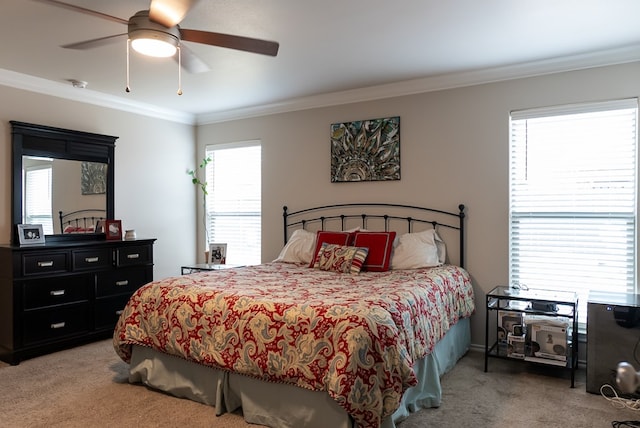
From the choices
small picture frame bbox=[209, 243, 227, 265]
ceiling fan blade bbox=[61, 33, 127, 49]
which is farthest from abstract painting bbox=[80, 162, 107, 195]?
ceiling fan blade bbox=[61, 33, 127, 49]

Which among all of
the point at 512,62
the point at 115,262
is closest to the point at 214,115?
the point at 115,262

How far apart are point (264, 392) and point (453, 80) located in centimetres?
319

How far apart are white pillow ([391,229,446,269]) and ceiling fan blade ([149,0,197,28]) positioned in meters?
2.63

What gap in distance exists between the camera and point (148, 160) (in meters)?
5.37

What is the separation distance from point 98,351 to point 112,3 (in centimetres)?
296

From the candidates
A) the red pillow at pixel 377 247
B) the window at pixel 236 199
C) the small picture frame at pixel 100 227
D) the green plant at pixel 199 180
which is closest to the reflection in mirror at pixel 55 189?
the small picture frame at pixel 100 227

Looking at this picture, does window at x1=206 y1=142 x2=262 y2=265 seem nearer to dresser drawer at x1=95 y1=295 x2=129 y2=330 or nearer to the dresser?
the dresser

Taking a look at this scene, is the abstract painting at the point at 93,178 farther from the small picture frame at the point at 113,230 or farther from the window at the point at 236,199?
the window at the point at 236,199

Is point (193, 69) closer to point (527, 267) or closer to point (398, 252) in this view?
point (398, 252)

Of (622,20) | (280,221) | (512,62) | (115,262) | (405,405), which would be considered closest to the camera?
(405,405)

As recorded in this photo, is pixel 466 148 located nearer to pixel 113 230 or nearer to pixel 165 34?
pixel 165 34

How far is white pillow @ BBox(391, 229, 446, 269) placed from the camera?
12.9ft

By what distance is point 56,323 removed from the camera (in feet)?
13.2

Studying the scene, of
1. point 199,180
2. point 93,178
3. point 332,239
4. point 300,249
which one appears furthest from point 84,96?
point 332,239
